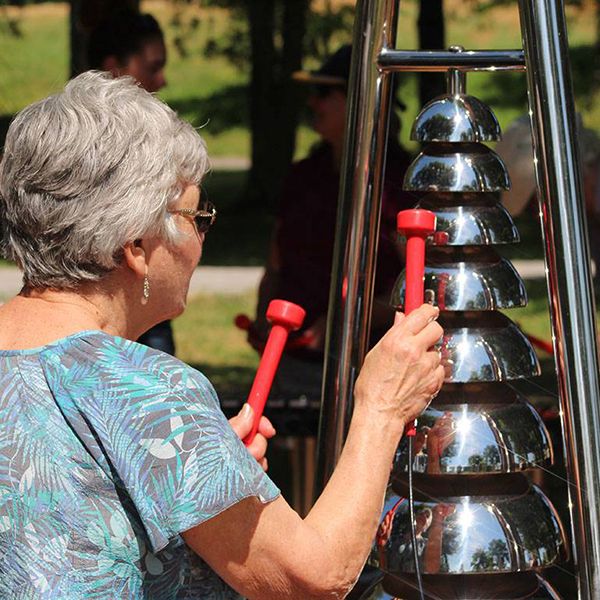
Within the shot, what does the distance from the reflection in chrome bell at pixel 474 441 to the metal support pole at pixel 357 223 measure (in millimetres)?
136

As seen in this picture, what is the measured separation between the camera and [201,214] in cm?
152

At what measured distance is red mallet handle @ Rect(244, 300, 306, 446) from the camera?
1.64 m

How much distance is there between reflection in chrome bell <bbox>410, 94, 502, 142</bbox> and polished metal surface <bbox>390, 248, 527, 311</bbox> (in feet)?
0.48

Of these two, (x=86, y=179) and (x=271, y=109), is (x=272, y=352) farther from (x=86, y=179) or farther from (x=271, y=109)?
(x=271, y=109)

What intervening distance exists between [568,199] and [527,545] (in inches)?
17.6

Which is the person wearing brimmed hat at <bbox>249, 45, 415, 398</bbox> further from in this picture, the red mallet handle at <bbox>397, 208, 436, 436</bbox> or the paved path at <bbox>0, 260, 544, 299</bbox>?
the paved path at <bbox>0, 260, 544, 299</bbox>

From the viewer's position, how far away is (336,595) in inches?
55.3

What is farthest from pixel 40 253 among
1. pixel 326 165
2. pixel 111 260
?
pixel 326 165

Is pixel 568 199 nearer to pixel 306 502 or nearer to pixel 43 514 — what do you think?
pixel 43 514

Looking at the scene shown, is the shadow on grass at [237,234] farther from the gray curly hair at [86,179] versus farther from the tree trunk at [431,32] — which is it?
the gray curly hair at [86,179]

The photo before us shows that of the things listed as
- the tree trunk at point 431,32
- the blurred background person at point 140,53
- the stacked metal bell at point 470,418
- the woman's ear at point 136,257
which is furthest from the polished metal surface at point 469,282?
the tree trunk at point 431,32

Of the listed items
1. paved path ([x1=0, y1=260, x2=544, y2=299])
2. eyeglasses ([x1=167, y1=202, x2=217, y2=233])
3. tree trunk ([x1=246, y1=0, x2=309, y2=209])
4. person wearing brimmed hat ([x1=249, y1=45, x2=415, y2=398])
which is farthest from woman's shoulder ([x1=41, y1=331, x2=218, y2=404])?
tree trunk ([x1=246, y1=0, x2=309, y2=209])

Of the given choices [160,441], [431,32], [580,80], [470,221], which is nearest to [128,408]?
[160,441]

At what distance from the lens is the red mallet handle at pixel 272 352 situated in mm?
1638
